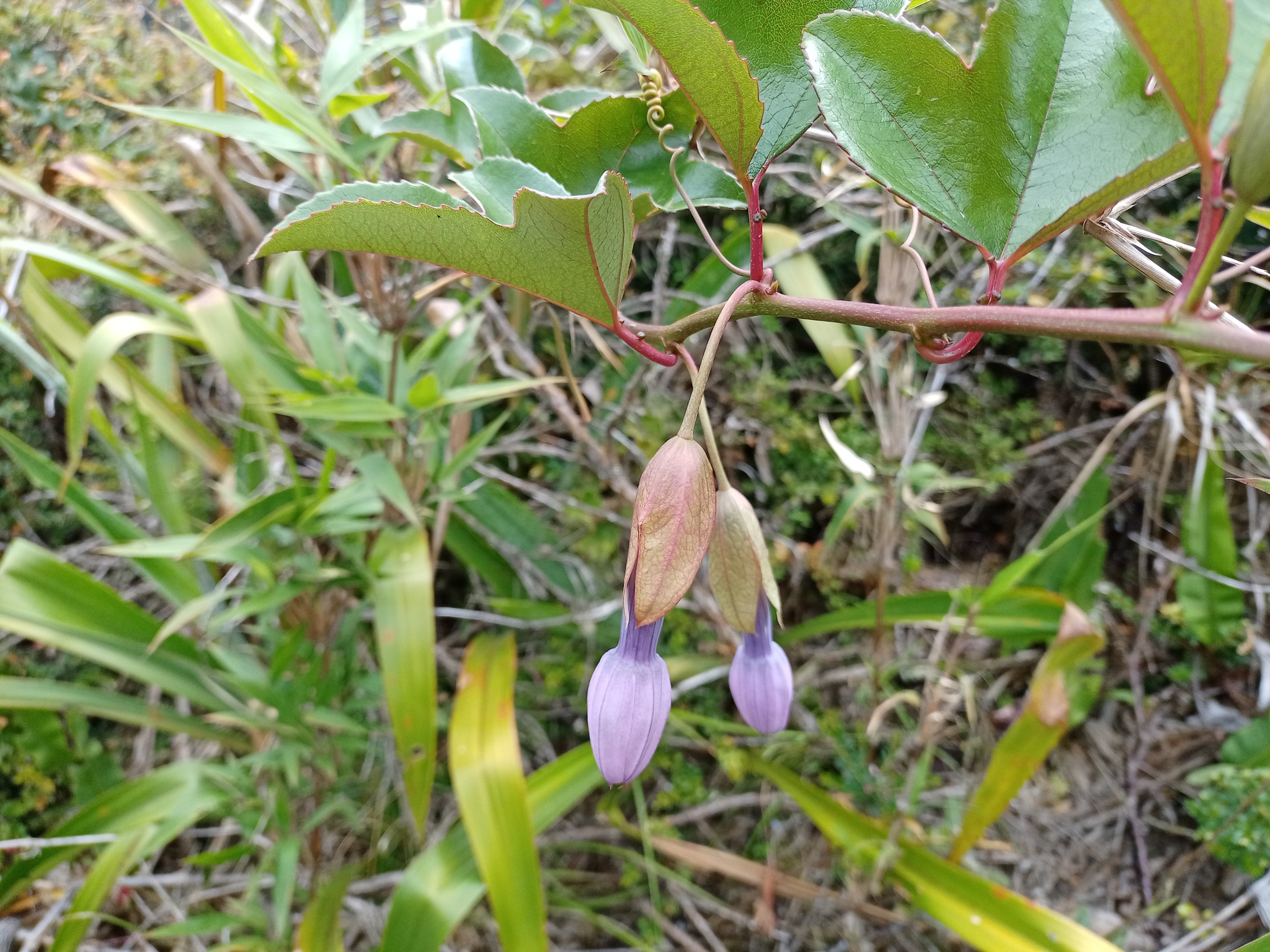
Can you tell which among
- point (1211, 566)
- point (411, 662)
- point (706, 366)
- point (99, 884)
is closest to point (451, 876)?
point (411, 662)

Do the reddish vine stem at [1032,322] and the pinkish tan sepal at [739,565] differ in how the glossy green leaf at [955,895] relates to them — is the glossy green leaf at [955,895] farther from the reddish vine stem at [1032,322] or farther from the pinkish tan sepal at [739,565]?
the reddish vine stem at [1032,322]

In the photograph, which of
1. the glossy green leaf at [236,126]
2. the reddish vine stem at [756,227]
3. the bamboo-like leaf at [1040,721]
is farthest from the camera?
the bamboo-like leaf at [1040,721]

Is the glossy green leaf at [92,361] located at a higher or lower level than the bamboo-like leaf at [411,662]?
higher

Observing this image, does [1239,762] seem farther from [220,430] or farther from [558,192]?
[220,430]

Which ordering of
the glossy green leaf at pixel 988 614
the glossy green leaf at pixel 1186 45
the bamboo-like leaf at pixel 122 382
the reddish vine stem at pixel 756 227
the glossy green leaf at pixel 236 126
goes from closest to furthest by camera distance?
the glossy green leaf at pixel 1186 45
the reddish vine stem at pixel 756 227
the glossy green leaf at pixel 236 126
the glossy green leaf at pixel 988 614
the bamboo-like leaf at pixel 122 382

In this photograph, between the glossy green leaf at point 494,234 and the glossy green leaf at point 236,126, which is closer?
the glossy green leaf at point 494,234

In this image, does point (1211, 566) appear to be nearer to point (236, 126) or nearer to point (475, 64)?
point (475, 64)

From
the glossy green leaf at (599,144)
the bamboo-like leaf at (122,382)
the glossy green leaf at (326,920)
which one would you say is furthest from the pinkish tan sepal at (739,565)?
the bamboo-like leaf at (122,382)
